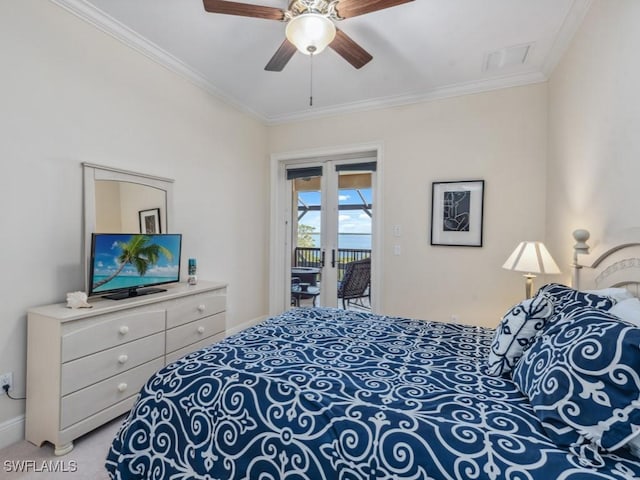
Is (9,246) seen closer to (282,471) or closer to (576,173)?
(282,471)

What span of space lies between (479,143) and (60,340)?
12.2 ft

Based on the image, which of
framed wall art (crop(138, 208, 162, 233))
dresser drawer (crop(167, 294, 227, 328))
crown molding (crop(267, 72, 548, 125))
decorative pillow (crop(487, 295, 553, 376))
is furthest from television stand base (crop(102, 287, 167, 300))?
crown molding (crop(267, 72, 548, 125))

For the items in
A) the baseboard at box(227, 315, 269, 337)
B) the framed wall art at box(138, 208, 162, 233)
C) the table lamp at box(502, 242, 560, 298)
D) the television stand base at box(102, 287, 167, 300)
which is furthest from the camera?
the baseboard at box(227, 315, 269, 337)

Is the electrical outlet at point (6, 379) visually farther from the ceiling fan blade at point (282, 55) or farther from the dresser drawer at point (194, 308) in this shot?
the ceiling fan blade at point (282, 55)

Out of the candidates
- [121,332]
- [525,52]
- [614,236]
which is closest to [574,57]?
[525,52]

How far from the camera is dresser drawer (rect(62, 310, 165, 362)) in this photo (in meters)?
1.83

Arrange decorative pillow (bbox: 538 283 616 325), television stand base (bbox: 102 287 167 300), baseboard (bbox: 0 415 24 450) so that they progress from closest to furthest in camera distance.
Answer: decorative pillow (bbox: 538 283 616 325) < baseboard (bbox: 0 415 24 450) < television stand base (bbox: 102 287 167 300)

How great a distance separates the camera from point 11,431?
1.91 m

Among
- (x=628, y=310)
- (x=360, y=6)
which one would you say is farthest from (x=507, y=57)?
(x=628, y=310)

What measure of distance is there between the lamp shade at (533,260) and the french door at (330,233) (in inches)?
63.4

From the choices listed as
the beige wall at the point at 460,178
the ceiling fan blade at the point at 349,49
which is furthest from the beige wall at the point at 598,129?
the ceiling fan blade at the point at 349,49

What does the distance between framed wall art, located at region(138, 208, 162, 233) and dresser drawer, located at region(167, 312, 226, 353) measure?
0.85 meters

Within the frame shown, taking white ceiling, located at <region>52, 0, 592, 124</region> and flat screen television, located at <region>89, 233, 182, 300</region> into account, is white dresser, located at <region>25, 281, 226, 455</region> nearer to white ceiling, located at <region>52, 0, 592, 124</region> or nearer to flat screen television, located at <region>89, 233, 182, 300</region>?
flat screen television, located at <region>89, 233, 182, 300</region>

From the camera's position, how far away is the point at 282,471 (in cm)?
106
